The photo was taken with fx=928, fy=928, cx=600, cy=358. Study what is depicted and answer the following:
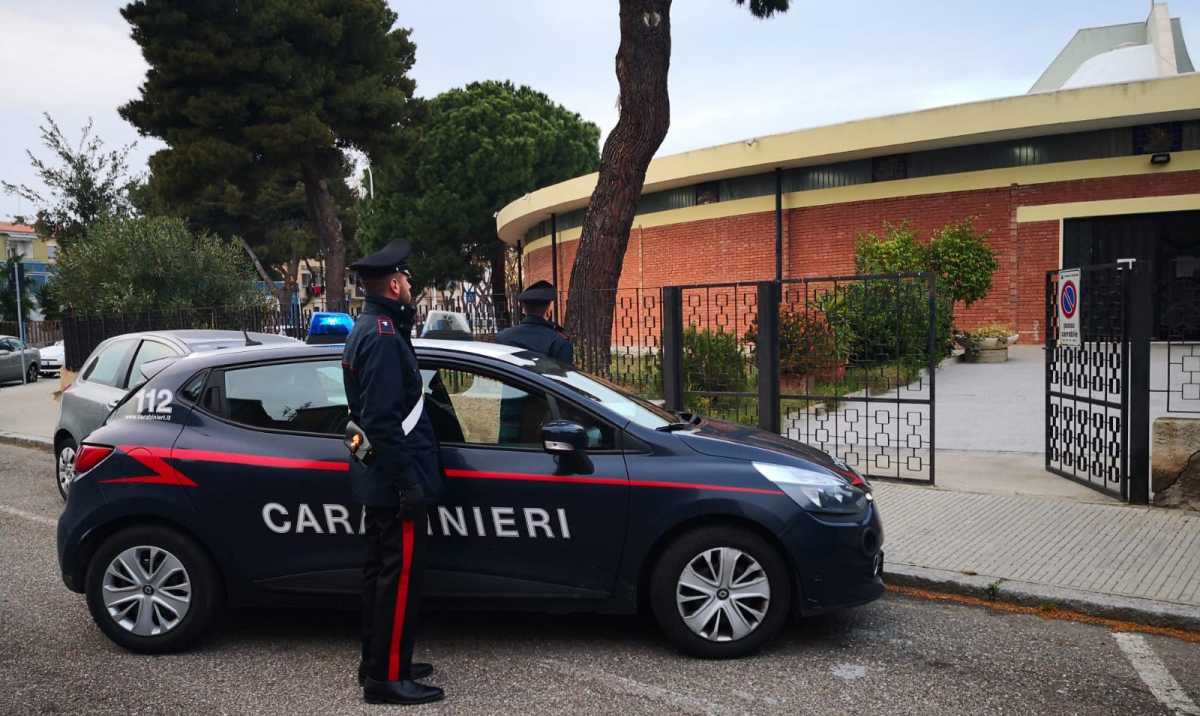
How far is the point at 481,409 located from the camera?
4379 mm

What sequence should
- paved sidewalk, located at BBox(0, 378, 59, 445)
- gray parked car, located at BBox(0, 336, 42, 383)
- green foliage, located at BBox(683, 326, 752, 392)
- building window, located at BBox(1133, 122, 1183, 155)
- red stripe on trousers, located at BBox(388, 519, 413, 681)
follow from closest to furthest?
red stripe on trousers, located at BBox(388, 519, 413, 681) < green foliage, located at BBox(683, 326, 752, 392) < paved sidewalk, located at BBox(0, 378, 59, 445) < building window, located at BBox(1133, 122, 1183, 155) < gray parked car, located at BBox(0, 336, 42, 383)

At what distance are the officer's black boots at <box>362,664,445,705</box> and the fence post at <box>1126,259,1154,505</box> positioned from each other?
222 inches

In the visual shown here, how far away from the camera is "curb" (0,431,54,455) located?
1241 cm

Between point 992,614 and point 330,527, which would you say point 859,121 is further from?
point 330,527

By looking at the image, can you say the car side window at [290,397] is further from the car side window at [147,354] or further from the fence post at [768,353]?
the fence post at [768,353]

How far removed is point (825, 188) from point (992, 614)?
20.9 m

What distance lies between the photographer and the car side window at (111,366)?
826 centimetres

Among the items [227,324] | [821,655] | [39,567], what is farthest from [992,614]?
[227,324]

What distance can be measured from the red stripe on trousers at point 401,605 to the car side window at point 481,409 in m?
0.60

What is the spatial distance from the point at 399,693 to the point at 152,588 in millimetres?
1425

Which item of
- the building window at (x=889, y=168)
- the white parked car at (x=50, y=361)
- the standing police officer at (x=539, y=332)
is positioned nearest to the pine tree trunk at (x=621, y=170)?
the standing police officer at (x=539, y=332)

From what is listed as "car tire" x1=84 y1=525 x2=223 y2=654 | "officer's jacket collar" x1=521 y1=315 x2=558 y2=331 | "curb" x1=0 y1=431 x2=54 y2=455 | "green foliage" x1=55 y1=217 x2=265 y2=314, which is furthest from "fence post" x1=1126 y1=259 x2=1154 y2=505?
"green foliage" x1=55 y1=217 x2=265 y2=314

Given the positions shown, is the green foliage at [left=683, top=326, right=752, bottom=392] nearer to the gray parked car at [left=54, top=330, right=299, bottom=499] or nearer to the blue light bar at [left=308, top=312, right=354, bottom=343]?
the gray parked car at [left=54, top=330, right=299, bottom=499]

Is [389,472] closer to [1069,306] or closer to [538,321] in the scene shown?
[538,321]
